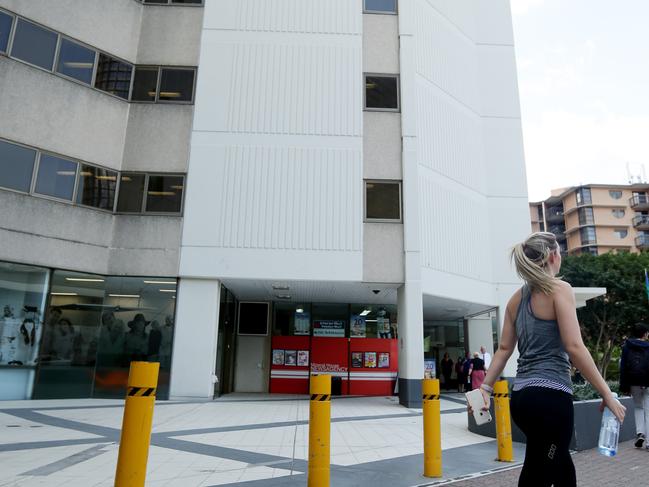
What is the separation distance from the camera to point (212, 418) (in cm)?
1018

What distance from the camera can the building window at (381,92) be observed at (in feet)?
52.1

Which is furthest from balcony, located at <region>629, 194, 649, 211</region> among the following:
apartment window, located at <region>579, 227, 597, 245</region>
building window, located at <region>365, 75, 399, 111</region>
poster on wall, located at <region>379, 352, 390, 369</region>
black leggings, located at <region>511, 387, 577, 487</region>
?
black leggings, located at <region>511, 387, 577, 487</region>

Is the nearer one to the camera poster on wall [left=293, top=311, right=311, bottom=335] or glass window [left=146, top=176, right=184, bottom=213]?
glass window [left=146, top=176, right=184, bottom=213]

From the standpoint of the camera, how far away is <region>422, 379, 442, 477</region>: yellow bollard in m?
5.49

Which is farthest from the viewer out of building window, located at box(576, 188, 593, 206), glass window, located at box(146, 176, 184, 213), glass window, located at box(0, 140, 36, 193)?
building window, located at box(576, 188, 593, 206)

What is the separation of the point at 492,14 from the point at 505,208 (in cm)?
931

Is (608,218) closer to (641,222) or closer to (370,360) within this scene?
(641,222)

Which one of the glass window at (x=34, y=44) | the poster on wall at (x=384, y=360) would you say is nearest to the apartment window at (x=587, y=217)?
the poster on wall at (x=384, y=360)

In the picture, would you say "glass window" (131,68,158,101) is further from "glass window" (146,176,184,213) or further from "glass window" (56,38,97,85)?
"glass window" (146,176,184,213)

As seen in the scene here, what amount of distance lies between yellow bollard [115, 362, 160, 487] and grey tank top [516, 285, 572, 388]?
284 centimetres

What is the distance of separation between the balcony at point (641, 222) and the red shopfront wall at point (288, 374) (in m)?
68.4

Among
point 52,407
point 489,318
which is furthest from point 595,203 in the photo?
point 52,407

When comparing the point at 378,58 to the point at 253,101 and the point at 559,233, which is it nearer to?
the point at 253,101

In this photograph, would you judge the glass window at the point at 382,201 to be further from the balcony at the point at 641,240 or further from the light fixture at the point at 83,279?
the balcony at the point at 641,240
